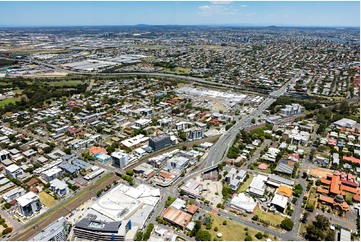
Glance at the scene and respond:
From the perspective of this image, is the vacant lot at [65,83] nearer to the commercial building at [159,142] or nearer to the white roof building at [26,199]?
the commercial building at [159,142]

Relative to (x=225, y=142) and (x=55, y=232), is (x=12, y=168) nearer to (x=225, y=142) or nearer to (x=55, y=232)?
(x=55, y=232)

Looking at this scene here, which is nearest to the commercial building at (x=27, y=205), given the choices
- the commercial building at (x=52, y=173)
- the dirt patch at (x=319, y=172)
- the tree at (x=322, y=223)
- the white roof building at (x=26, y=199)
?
the white roof building at (x=26, y=199)

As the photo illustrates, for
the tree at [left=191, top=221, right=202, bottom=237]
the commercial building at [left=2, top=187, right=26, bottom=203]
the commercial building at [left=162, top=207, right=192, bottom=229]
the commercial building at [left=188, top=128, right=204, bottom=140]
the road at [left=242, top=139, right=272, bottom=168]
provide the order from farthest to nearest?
the commercial building at [left=188, top=128, right=204, bottom=140] < the road at [left=242, top=139, right=272, bottom=168] < the commercial building at [left=2, top=187, right=26, bottom=203] < the commercial building at [left=162, top=207, right=192, bottom=229] < the tree at [left=191, top=221, right=202, bottom=237]

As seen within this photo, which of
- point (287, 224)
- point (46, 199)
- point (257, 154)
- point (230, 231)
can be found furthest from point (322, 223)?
point (46, 199)

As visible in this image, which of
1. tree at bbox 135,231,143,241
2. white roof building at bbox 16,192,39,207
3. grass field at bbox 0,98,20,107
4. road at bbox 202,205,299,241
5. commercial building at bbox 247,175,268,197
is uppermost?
grass field at bbox 0,98,20,107

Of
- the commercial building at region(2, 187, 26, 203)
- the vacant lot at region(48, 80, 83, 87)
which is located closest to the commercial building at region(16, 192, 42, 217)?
the commercial building at region(2, 187, 26, 203)

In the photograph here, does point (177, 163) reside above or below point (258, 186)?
above

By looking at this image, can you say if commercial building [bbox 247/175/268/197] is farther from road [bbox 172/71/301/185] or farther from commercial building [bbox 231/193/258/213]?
road [bbox 172/71/301/185]

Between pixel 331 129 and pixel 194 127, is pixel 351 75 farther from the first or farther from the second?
pixel 194 127
